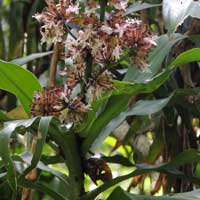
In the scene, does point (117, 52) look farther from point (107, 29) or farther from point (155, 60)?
point (155, 60)

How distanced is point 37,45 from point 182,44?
0.50 meters

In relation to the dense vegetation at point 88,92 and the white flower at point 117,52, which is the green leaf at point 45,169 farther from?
the white flower at point 117,52

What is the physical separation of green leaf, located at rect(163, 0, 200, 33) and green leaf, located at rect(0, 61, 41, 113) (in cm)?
19

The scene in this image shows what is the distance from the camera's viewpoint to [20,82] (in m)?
0.66

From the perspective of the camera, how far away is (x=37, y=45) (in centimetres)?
136

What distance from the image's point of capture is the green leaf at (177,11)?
580 millimetres

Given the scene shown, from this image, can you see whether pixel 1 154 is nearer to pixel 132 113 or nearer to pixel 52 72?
pixel 132 113

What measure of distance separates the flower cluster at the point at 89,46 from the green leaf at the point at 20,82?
5 centimetres

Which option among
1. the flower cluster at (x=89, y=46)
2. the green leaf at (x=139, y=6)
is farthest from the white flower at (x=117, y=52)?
the green leaf at (x=139, y=6)

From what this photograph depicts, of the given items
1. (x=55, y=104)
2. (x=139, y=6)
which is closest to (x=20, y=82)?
(x=55, y=104)

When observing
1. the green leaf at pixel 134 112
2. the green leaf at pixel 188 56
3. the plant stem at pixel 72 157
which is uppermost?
the green leaf at pixel 188 56

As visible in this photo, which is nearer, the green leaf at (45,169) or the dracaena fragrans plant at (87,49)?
the dracaena fragrans plant at (87,49)

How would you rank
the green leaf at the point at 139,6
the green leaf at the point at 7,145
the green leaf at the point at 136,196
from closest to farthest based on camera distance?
the green leaf at the point at 7,145
the green leaf at the point at 136,196
the green leaf at the point at 139,6

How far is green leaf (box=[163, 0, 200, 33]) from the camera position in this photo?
58 centimetres
